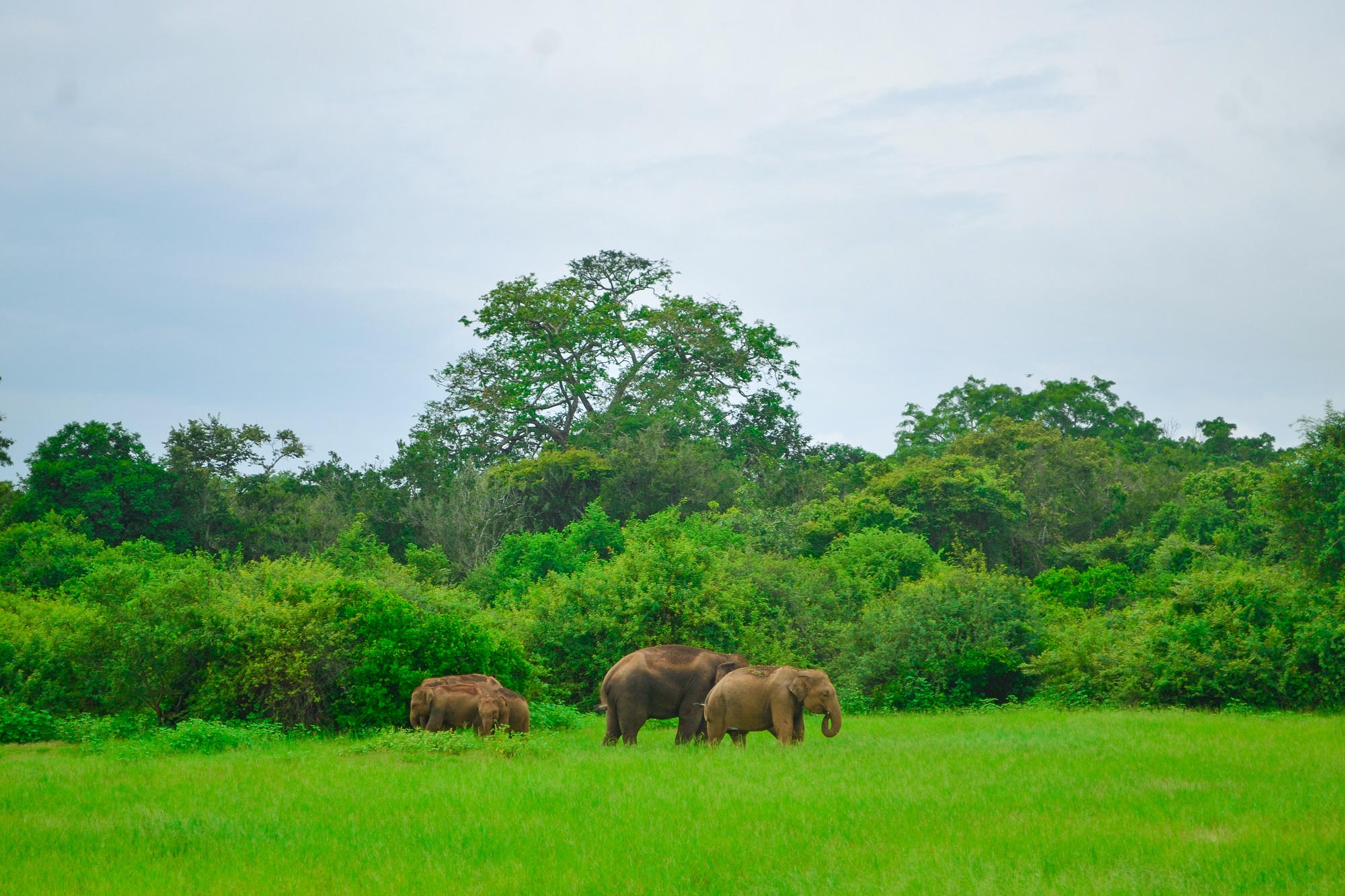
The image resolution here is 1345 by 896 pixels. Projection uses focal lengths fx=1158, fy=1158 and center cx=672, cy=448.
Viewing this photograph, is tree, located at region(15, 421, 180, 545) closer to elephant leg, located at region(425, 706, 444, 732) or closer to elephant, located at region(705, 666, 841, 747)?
elephant leg, located at region(425, 706, 444, 732)

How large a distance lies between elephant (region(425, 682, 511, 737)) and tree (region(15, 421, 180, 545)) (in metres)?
24.7

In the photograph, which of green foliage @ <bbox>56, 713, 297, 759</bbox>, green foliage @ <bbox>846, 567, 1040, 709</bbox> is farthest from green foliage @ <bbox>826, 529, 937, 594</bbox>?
green foliage @ <bbox>56, 713, 297, 759</bbox>

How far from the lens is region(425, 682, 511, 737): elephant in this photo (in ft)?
57.6

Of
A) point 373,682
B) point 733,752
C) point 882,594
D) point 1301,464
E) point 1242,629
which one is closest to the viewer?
point 733,752

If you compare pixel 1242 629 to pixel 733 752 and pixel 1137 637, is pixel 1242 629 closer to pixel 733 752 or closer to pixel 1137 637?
pixel 1137 637

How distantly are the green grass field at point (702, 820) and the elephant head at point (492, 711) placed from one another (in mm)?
1319

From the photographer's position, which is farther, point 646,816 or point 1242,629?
point 1242,629

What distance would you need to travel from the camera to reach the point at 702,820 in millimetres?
10984

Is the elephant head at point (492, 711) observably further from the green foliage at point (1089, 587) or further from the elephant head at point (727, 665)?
the green foliage at point (1089, 587)

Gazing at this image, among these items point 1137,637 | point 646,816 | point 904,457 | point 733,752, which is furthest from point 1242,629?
point 904,457

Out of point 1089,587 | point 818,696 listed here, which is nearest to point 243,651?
point 818,696

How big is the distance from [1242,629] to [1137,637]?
1.98 meters

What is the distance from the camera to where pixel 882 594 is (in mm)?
30188

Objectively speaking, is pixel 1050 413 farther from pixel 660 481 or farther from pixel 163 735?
pixel 163 735
